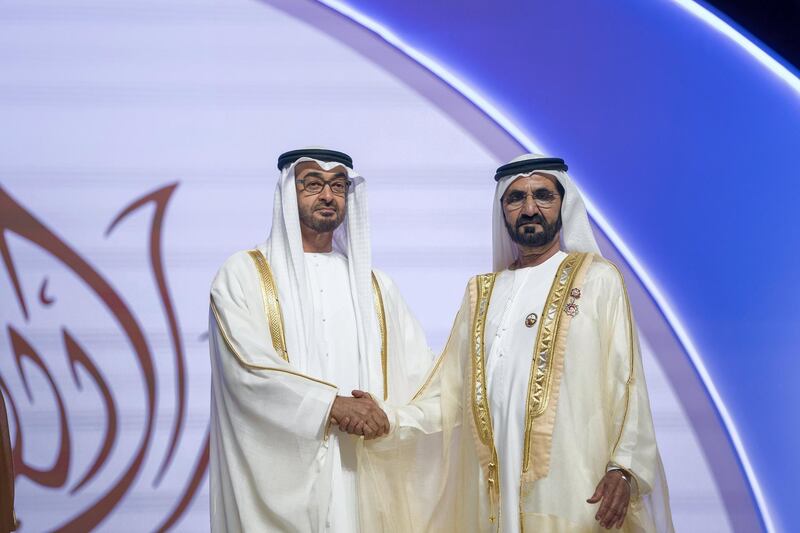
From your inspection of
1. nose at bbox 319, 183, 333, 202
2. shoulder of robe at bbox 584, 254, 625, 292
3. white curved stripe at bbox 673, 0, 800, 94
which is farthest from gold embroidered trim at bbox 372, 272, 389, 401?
white curved stripe at bbox 673, 0, 800, 94

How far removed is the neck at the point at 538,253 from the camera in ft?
11.0

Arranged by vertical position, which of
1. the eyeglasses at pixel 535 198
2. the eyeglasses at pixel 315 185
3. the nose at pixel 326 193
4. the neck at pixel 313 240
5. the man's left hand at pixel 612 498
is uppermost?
the eyeglasses at pixel 315 185

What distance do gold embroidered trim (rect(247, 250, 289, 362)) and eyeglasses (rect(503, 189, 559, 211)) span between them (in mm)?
808

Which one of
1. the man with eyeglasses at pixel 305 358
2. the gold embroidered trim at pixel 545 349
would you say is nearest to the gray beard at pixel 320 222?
the man with eyeglasses at pixel 305 358

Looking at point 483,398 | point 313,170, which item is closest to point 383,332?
point 483,398

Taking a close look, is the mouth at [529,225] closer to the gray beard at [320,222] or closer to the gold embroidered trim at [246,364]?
the gray beard at [320,222]

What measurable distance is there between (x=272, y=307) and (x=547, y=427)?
97 centimetres

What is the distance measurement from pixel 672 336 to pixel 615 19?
4.35 feet

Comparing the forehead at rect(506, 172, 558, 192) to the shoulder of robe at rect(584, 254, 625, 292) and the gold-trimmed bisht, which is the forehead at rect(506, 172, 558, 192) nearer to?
the shoulder of robe at rect(584, 254, 625, 292)

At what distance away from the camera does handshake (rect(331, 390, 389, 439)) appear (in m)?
3.20

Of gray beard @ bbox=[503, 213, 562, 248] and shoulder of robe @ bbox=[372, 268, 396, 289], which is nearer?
gray beard @ bbox=[503, 213, 562, 248]

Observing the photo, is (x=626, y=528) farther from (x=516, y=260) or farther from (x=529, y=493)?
(x=516, y=260)

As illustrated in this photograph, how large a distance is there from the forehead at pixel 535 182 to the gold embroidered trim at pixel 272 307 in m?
0.84

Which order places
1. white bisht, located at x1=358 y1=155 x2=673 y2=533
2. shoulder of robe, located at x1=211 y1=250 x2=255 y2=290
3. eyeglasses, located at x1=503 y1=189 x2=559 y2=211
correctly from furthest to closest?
shoulder of robe, located at x1=211 y1=250 x2=255 y2=290 < eyeglasses, located at x1=503 y1=189 x2=559 y2=211 < white bisht, located at x1=358 y1=155 x2=673 y2=533
